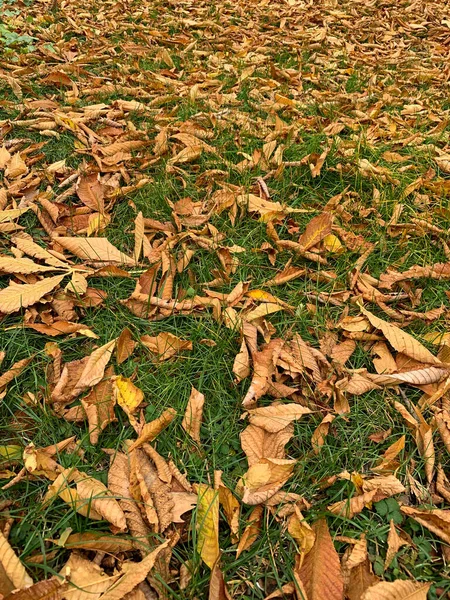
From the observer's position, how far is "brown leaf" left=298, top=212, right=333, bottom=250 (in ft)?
7.04

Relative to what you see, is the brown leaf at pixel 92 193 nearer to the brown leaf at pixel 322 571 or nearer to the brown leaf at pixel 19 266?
the brown leaf at pixel 19 266

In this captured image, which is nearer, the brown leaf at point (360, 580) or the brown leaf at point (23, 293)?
the brown leaf at point (360, 580)

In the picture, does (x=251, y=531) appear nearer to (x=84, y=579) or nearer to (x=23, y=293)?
(x=84, y=579)

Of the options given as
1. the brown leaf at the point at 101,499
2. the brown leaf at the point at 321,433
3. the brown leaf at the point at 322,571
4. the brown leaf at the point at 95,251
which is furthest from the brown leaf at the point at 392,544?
the brown leaf at the point at 95,251

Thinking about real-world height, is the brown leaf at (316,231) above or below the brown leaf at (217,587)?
above

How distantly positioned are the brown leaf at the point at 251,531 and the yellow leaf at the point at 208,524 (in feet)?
0.21

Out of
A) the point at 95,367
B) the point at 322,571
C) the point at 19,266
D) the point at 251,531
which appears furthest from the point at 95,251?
the point at 322,571

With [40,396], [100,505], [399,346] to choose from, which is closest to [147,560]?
[100,505]

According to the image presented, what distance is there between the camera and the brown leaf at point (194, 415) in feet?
4.98

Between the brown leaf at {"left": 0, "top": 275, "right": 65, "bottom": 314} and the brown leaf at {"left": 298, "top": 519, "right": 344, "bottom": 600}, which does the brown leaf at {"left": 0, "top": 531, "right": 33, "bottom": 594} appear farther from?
the brown leaf at {"left": 0, "top": 275, "right": 65, "bottom": 314}

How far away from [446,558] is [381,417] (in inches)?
16.8

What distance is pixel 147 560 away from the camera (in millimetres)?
1199

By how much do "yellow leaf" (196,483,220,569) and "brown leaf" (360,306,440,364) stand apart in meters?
0.82

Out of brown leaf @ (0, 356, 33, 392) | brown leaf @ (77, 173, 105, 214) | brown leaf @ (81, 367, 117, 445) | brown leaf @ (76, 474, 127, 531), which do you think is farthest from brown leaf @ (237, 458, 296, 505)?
brown leaf @ (77, 173, 105, 214)
